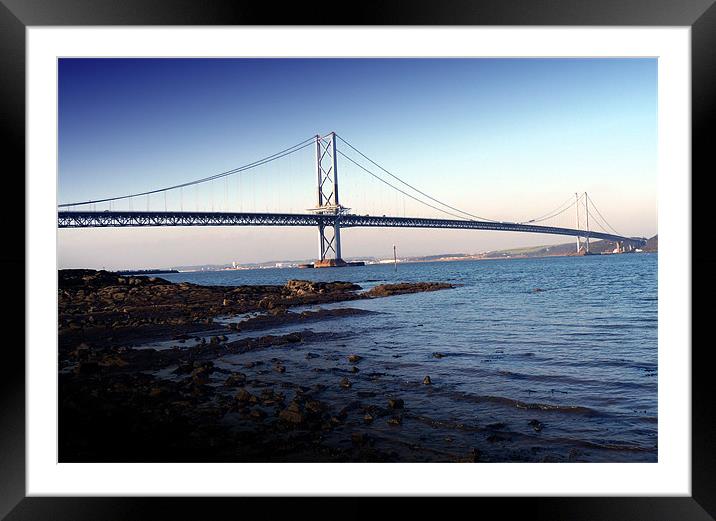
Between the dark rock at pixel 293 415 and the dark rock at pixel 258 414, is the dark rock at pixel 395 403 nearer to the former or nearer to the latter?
the dark rock at pixel 293 415

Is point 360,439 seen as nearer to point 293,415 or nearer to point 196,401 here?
point 293,415

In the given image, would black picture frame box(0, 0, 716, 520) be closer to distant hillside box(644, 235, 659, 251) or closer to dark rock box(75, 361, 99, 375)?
dark rock box(75, 361, 99, 375)

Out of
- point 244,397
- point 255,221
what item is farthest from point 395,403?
point 255,221

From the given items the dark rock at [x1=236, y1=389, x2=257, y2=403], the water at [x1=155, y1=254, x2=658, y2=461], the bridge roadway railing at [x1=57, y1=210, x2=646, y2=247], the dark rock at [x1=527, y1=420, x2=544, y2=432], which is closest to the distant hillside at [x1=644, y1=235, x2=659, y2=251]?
the bridge roadway railing at [x1=57, y1=210, x2=646, y2=247]
